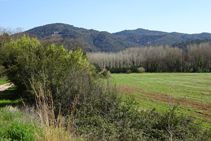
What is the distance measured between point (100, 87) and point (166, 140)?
11.5 ft

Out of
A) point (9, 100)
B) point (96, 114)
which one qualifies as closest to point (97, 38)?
point (9, 100)

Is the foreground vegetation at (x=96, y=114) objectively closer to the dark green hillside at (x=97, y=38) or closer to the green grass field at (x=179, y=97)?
the green grass field at (x=179, y=97)

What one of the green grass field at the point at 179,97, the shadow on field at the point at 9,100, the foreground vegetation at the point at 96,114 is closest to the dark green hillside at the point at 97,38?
the green grass field at the point at 179,97

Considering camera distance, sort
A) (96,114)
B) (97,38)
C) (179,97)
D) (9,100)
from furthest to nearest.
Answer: (97,38) → (179,97) → (9,100) → (96,114)

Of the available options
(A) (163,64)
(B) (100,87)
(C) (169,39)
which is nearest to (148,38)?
(C) (169,39)

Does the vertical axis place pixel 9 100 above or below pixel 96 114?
below

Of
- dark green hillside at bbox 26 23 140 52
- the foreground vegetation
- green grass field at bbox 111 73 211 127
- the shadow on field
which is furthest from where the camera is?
dark green hillside at bbox 26 23 140 52

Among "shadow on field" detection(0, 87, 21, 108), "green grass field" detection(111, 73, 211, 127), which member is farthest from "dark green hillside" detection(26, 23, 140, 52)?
"shadow on field" detection(0, 87, 21, 108)

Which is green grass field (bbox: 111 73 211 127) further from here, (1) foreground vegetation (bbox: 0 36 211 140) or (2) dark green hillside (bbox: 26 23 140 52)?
(2) dark green hillside (bbox: 26 23 140 52)

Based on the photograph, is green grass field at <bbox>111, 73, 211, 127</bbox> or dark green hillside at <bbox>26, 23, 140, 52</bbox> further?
dark green hillside at <bbox>26, 23, 140, 52</bbox>

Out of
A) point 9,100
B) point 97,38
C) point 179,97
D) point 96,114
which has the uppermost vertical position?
point 97,38

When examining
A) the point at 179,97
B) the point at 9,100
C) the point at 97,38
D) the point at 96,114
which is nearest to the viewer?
the point at 96,114

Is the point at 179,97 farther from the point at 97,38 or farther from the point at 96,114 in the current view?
the point at 97,38

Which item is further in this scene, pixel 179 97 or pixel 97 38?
pixel 97 38
